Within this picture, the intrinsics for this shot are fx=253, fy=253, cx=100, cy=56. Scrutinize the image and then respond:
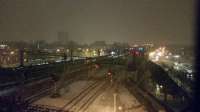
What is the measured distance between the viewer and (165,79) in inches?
1032

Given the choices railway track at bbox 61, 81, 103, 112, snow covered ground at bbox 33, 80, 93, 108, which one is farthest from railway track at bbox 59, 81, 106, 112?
snow covered ground at bbox 33, 80, 93, 108

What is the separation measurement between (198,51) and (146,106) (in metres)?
8.78

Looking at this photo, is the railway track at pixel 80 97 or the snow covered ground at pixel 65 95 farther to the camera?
the snow covered ground at pixel 65 95

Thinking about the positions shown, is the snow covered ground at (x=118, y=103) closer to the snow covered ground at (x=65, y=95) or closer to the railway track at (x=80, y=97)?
the railway track at (x=80, y=97)

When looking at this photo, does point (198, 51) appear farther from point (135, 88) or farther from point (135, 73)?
point (135, 73)

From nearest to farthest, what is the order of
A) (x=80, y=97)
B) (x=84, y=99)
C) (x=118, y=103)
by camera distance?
(x=118, y=103) → (x=84, y=99) → (x=80, y=97)

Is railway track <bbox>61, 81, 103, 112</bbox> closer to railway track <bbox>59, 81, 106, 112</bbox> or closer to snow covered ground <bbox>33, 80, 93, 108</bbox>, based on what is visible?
railway track <bbox>59, 81, 106, 112</bbox>

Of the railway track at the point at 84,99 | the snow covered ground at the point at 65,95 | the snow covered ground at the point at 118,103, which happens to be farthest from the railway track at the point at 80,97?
the snow covered ground at the point at 118,103

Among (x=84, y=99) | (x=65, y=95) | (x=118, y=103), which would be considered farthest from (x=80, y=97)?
(x=118, y=103)

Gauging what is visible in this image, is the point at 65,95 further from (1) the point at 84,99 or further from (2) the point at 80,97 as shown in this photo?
(1) the point at 84,99

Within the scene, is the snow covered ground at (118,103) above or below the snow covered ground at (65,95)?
below

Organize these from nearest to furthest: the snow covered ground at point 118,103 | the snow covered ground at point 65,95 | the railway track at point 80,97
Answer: the snow covered ground at point 118,103 → the railway track at point 80,97 → the snow covered ground at point 65,95

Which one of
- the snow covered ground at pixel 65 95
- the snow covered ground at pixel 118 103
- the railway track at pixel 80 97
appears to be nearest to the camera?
the snow covered ground at pixel 118 103

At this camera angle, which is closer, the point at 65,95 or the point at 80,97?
the point at 80,97
